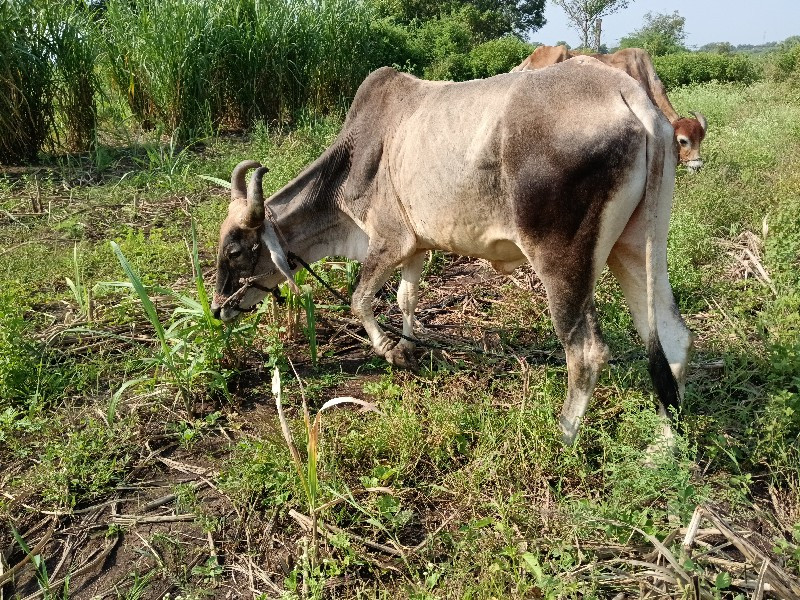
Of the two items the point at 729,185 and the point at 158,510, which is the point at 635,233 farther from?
the point at 729,185

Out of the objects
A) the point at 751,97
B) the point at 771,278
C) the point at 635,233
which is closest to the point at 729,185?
the point at 771,278

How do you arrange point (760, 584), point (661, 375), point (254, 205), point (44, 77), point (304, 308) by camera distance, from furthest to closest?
point (44, 77) → point (304, 308) → point (254, 205) → point (661, 375) → point (760, 584)

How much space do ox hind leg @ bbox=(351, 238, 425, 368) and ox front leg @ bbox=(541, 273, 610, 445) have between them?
1.00 m

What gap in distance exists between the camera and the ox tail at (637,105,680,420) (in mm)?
2625

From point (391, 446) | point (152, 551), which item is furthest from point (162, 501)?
point (391, 446)

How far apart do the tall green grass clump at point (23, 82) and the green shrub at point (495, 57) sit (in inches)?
437

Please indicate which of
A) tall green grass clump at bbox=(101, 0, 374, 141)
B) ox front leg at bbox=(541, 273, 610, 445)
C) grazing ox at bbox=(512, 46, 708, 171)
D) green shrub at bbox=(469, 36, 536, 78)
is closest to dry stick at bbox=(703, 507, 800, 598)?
ox front leg at bbox=(541, 273, 610, 445)

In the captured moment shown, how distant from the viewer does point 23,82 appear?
24.3ft

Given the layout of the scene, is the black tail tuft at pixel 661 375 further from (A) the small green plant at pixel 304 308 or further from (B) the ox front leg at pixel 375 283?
(A) the small green plant at pixel 304 308

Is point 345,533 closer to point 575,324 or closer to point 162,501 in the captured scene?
point 162,501

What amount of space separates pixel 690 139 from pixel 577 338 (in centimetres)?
541

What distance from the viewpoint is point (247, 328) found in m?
3.75

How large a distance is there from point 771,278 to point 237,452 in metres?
3.69

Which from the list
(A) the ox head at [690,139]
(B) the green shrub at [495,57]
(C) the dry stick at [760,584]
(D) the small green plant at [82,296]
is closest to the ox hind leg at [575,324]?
(C) the dry stick at [760,584]
